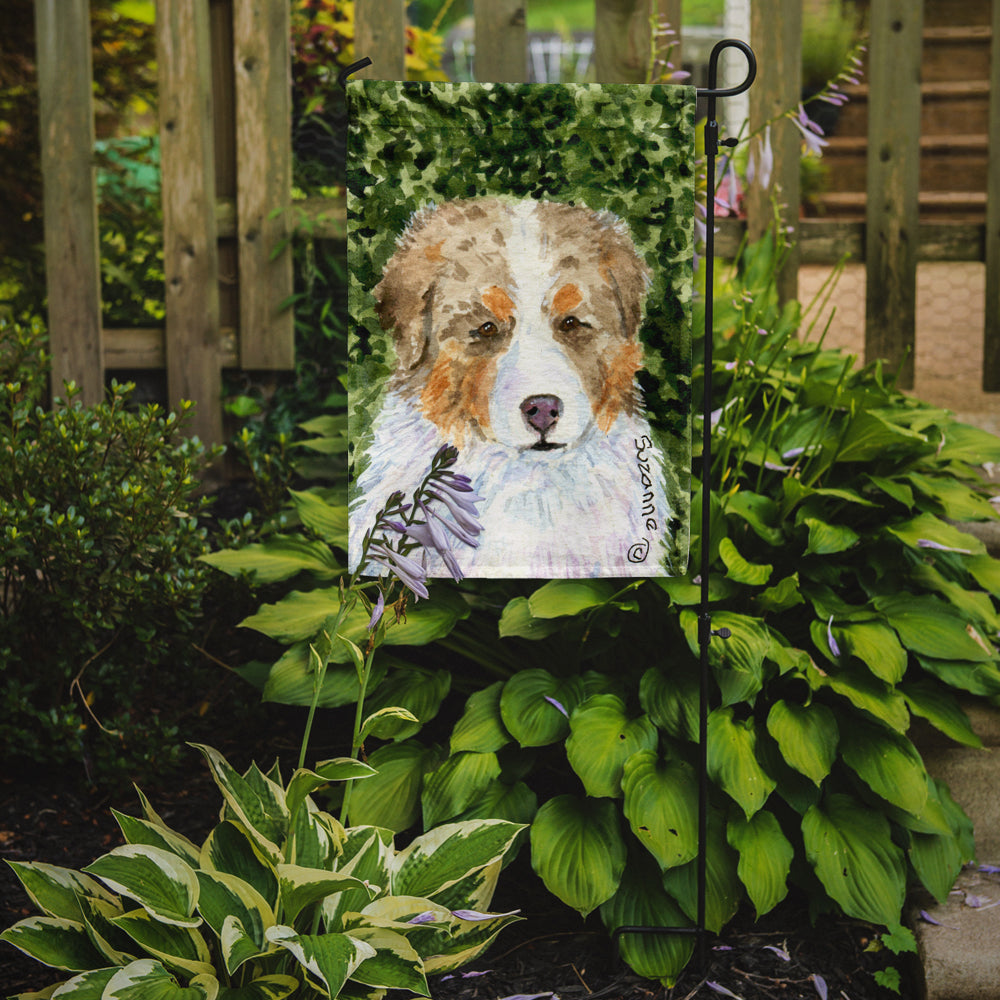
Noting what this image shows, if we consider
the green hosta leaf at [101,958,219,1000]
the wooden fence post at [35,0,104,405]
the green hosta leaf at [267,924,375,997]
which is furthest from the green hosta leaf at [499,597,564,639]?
the wooden fence post at [35,0,104,405]

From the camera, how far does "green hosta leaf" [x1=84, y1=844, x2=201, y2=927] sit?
1.51 m

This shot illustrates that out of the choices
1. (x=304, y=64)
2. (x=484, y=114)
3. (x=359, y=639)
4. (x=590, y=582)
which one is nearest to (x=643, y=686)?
(x=590, y=582)

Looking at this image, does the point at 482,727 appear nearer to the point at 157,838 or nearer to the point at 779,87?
the point at 157,838

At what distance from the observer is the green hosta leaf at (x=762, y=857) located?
186cm

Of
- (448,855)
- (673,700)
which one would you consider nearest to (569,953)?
(448,855)

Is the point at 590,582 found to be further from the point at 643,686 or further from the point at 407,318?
the point at 407,318

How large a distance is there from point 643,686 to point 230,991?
92 centimetres

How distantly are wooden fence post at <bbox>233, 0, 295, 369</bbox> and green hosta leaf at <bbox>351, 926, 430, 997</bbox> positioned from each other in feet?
7.28

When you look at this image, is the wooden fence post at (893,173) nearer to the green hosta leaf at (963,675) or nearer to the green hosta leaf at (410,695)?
the green hosta leaf at (963,675)

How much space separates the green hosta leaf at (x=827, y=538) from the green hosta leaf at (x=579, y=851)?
2.20 ft

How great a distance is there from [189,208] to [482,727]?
210cm

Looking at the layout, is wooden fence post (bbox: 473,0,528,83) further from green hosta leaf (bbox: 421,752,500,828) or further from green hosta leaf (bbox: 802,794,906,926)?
green hosta leaf (bbox: 802,794,906,926)

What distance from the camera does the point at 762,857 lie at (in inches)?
74.7

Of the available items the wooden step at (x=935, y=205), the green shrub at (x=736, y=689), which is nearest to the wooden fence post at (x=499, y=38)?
the green shrub at (x=736, y=689)
